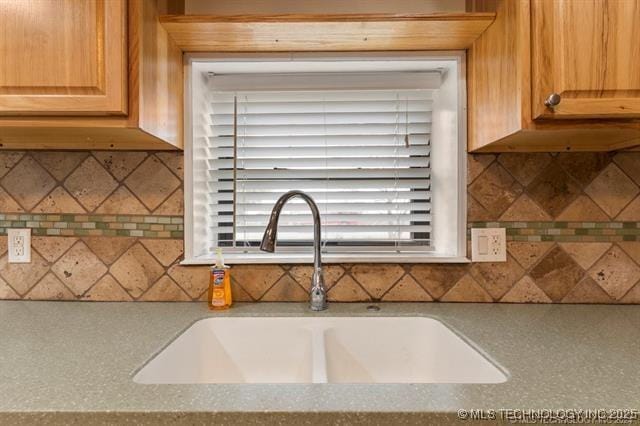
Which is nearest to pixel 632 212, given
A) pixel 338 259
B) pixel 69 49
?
pixel 338 259

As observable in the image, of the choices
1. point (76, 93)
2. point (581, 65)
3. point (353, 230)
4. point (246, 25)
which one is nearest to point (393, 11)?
point (246, 25)

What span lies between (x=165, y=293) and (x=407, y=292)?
2.67 feet

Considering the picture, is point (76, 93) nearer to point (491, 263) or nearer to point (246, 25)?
point (246, 25)

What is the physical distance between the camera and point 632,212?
3.75 ft

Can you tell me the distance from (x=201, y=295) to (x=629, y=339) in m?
1.21

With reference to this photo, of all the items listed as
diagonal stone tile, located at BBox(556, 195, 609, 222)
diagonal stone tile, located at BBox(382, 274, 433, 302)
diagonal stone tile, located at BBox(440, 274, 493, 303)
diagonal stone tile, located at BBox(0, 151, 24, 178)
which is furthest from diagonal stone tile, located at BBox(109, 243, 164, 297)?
diagonal stone tile, located at BBox(556, 195, 609, 222)

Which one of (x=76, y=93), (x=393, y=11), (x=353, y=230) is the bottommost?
(x=353, y=230)

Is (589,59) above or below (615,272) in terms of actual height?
above

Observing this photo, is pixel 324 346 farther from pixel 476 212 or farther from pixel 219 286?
pixel 476 212

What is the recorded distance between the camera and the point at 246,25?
3.18ft

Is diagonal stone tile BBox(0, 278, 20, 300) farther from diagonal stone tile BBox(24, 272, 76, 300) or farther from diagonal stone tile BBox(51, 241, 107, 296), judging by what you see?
diagonal stone tile BBox(51, 241, 107, 296)

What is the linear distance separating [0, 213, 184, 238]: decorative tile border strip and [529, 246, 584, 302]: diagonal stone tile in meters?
1.21

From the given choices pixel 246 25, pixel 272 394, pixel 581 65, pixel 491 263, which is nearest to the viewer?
pixel 272 394

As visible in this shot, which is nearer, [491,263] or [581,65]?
[581,65]
